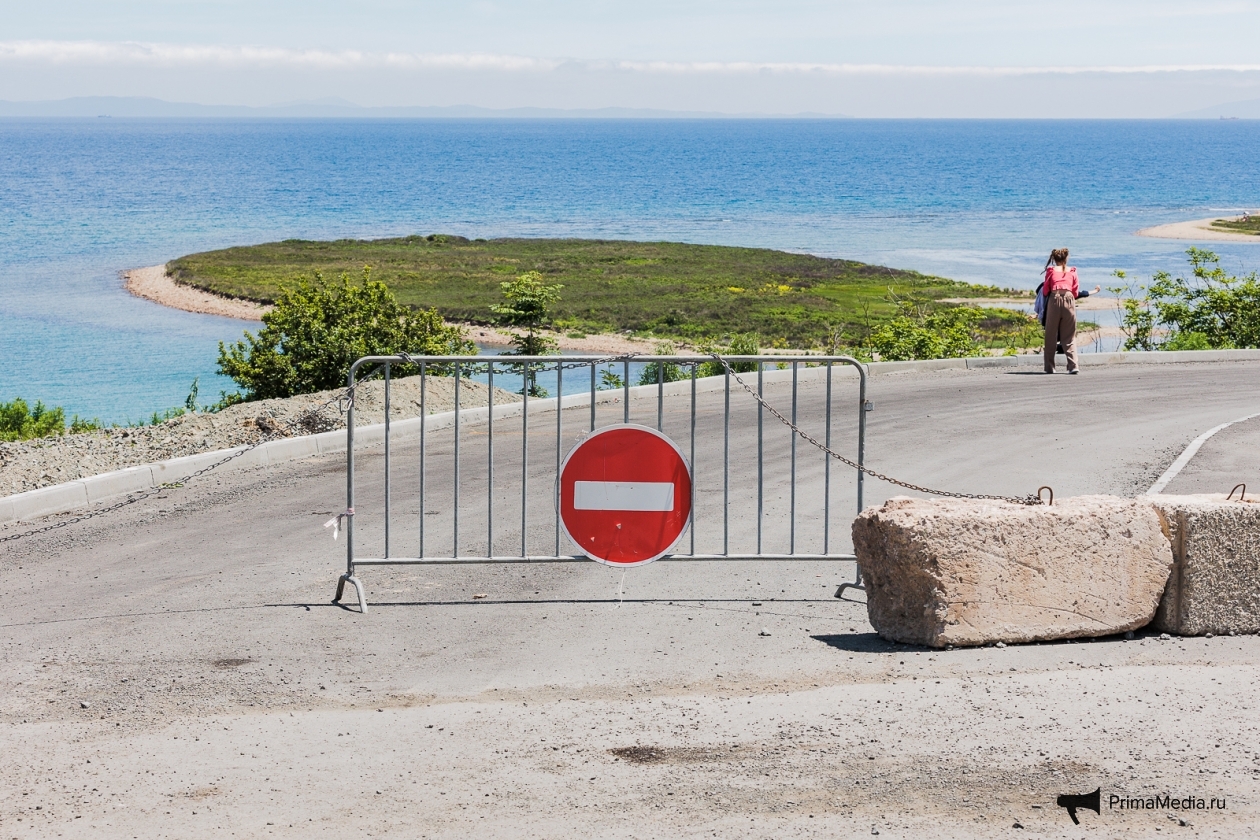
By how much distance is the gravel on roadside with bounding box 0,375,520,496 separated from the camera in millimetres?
12367

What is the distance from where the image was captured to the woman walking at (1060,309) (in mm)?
19031

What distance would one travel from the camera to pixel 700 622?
7543 millimetres

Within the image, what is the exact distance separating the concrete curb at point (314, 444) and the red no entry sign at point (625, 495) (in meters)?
1.31

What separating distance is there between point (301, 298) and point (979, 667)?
1378cm

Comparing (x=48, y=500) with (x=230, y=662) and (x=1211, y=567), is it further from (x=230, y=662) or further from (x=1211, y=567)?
(x=1211, y=567)

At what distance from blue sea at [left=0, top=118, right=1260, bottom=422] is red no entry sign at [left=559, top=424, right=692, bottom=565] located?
20224 mm

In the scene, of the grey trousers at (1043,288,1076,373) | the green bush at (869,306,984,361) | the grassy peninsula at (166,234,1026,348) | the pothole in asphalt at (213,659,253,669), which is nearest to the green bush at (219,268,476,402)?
the green bush at (869,306,984,361)

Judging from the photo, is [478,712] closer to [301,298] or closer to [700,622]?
[700,622]

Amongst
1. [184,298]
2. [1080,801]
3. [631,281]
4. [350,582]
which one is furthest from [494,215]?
[1080,801]

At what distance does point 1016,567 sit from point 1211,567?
1.06 metres

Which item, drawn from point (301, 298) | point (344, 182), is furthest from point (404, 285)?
point (344, 182)

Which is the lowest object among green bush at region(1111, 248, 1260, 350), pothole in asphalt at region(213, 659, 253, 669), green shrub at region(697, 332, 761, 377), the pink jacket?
pothole in asphalt at region(213, 659, 253, 669)

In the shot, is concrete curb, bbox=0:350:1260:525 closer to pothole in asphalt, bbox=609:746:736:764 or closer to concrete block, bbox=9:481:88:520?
concrete block, bbox=9:481:88:520

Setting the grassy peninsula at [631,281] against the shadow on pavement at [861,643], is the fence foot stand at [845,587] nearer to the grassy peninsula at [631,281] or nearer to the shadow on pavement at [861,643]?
the shadow on pavement at [861,643]
